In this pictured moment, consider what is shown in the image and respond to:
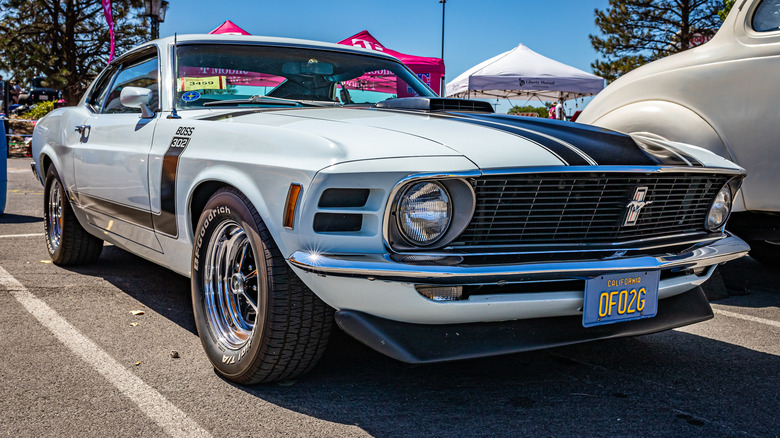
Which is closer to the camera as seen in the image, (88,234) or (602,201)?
(602,201)

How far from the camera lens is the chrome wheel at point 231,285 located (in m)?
2.78

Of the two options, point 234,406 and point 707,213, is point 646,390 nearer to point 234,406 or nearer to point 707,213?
point 707,213

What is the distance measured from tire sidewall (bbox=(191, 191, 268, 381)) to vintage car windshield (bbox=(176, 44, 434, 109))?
828 millimetres

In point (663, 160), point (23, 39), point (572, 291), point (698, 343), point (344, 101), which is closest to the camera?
point (572, 291)

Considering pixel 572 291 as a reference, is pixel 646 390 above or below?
below

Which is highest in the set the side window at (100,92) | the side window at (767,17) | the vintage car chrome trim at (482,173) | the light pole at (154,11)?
the light pole at (154,11)

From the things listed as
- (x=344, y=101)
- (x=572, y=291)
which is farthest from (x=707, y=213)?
(x=344, y=101)

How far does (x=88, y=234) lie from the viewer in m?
4.70

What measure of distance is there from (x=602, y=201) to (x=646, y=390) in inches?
31.1

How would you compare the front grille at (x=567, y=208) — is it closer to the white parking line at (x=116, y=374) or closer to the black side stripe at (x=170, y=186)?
the white parking line at (x=116, y=374)

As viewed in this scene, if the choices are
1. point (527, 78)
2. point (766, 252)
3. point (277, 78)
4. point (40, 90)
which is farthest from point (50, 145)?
point (40, 90)

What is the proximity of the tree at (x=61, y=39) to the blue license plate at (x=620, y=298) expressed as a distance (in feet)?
82.3

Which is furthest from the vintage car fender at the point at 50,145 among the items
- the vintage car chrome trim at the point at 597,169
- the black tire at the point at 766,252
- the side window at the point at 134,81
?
the black tire at the point at 766,252

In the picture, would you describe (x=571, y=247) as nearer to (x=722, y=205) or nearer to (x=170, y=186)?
(x=722, y=205)
